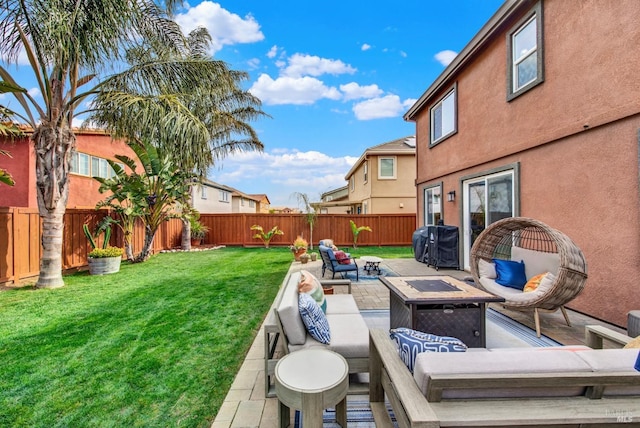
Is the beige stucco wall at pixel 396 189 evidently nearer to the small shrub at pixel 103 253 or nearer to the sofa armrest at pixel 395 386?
the small shrub at pixel 103 253

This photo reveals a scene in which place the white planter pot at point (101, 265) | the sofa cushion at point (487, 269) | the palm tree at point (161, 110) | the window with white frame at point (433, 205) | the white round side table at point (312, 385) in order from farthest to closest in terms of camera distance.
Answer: the window with white frame at point (433, 205) → the white planter pot at point (101, 265) → the palm tree at point (161, 110) → the sofa cushion at point (487, 269) → the white round side table at point (312, 385)

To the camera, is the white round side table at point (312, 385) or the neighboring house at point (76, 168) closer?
the white round side table at point (312, 385)

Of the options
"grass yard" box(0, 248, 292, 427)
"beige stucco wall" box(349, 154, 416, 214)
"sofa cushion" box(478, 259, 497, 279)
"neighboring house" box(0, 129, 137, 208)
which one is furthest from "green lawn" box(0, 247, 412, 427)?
"beige stucco wall" box(349, 154, 416, 214)

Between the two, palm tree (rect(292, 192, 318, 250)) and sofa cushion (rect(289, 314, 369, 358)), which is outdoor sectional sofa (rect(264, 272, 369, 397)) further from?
palm tree (rect(292, 192, 318, 250))

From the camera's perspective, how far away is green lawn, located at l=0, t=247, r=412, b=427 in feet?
8.13

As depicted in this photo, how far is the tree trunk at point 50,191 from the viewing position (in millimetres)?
6527

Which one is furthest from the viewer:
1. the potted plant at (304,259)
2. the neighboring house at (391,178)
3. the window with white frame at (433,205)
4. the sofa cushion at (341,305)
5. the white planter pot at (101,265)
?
the neighboring house at (391,178)

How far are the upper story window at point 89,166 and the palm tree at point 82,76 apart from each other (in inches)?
251

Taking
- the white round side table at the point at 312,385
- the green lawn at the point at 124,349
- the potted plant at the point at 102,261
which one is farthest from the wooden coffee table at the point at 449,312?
the potted plant at the point at 102,261

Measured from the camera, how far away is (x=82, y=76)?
22.0 ft

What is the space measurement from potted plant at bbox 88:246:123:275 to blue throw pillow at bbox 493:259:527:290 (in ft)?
31.7

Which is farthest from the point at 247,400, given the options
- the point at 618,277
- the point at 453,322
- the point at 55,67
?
the point at 55,67

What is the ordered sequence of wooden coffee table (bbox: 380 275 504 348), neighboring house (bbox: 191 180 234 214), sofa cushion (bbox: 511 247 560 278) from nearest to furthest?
wooden coffee table (bbox: 380 275 504 348), sofa cushion (bbox: 511 247 560 278), neighboring house (bbox: 191 180 234 214)

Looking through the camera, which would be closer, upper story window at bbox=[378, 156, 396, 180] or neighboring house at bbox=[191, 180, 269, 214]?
upper story window at bbox=[378, 156, 396, 180]
